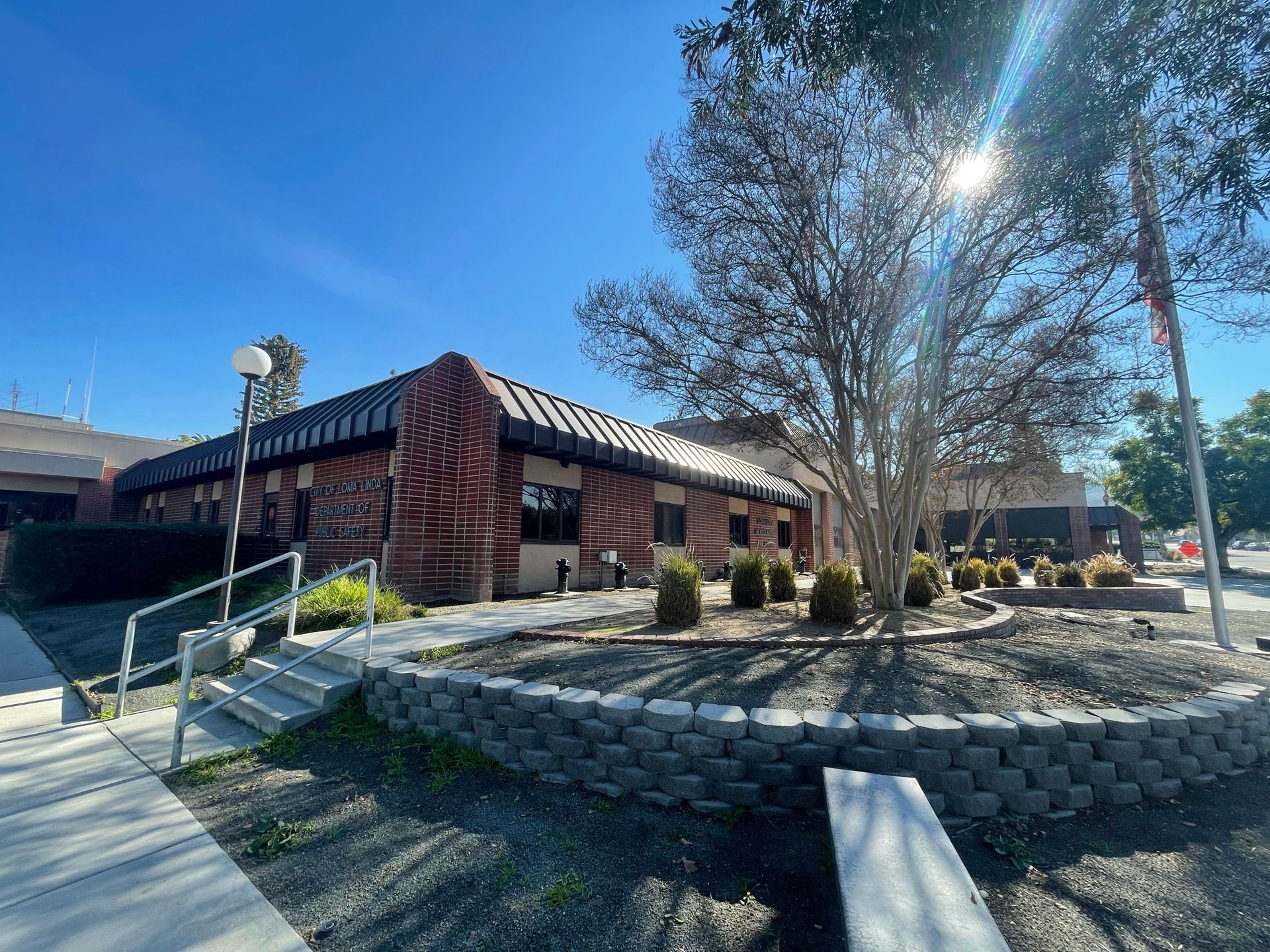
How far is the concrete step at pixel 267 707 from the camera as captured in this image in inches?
178

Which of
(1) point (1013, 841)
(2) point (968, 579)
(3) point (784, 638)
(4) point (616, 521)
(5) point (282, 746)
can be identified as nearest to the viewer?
(1) point (1013, 841)

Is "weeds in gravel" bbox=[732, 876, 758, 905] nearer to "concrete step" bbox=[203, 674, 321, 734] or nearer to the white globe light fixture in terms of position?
"concrete step" bbox=[203, 674, 321, 734]

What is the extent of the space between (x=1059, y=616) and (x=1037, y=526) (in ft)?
92.6

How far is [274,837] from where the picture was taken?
9.77 ft

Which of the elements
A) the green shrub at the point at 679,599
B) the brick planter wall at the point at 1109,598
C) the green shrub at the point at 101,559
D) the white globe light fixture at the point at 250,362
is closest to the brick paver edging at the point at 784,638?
the green shrub at the point at 679,599

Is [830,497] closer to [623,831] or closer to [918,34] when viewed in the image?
[918,34]

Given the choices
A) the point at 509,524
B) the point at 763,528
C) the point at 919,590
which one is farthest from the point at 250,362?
the point at 763,528

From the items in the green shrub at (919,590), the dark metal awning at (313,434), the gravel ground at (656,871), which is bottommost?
the gravel ground at (656,871)

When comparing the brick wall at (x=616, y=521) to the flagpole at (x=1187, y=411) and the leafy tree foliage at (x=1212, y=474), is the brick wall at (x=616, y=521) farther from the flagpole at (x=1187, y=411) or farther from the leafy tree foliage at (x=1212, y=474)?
the leafy tree foliage at (x=1212, y=474)

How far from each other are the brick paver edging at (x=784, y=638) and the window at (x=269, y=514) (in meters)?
10.8

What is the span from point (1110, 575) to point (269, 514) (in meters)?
21.3

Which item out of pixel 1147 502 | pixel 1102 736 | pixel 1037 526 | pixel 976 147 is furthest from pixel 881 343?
pixel 1147 502

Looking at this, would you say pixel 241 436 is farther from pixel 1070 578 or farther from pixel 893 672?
pixel 1070 578

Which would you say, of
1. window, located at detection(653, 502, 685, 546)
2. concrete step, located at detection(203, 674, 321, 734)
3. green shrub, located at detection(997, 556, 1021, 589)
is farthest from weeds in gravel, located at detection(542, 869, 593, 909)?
green shrub, located at detection(997, 556, 1021, 589)
